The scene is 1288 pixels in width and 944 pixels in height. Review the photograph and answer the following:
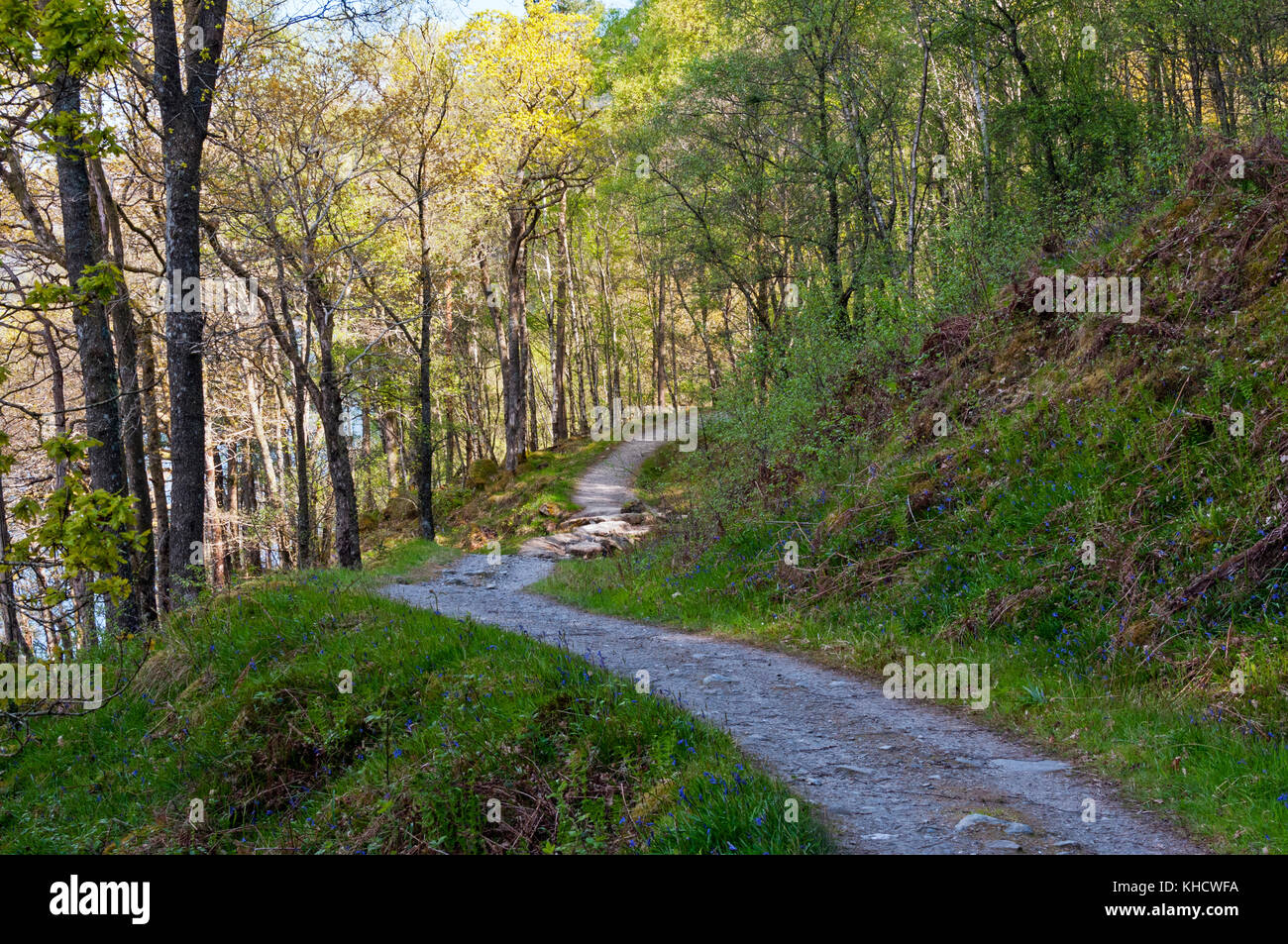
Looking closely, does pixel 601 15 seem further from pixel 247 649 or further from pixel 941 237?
pixel 247 649

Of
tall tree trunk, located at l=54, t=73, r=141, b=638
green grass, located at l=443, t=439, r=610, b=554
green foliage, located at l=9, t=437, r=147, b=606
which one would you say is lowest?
green grass, located at l=443, t=439, r=610, b=554

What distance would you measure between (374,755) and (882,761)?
3825mm

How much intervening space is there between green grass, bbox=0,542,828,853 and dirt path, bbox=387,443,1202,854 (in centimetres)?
51

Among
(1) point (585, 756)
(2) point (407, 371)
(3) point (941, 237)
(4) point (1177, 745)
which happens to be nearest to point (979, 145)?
(3) point (941, 237)

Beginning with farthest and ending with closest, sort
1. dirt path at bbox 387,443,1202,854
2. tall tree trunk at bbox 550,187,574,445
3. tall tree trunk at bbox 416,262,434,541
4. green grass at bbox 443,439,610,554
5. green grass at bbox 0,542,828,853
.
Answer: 1. tall tree trunk at bbox 550,187,574,445
2. green grass at bbox 443,439,610,554
3. tall tree trunk at bbox 416,262,434,541
4. green grass at bbox 0,542,828,853
5. dirt path at bbox 387,443,1202,854

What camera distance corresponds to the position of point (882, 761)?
5262 millimetres

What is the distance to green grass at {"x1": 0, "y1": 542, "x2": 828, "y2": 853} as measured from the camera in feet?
15.5

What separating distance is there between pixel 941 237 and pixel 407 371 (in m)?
17.8

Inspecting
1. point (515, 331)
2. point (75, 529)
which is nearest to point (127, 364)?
point (75, 529)

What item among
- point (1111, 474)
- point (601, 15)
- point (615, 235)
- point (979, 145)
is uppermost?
point (601, 15)

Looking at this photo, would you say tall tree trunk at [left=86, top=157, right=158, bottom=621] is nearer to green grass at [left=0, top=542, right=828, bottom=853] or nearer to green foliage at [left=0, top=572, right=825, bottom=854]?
green grass at [left=0, top=542, right=828, bottom=853]

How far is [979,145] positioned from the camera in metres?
15.9

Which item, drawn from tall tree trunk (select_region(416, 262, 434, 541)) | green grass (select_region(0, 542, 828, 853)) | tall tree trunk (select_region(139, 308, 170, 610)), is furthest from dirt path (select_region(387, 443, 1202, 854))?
tall tree trunk (select_region(416, 262, 434, 541))
